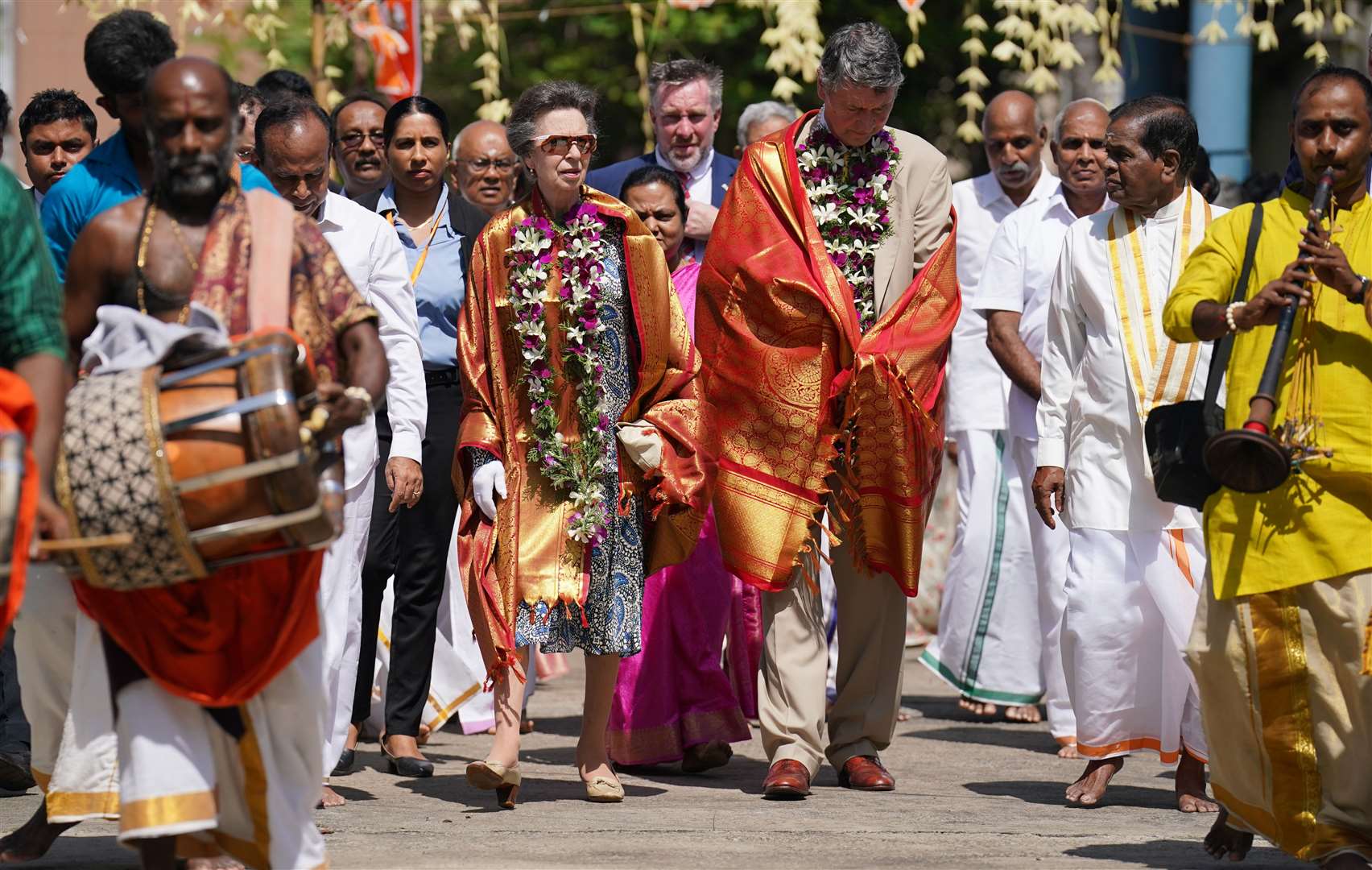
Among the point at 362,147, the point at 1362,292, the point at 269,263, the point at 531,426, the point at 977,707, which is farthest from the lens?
the point at 977,707

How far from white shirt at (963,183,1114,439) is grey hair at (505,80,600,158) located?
2326 mm

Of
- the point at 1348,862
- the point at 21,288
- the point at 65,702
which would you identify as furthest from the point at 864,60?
the point at 21,288

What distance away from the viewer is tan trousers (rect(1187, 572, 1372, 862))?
6012 millimetres

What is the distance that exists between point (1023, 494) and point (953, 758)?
1.59 m

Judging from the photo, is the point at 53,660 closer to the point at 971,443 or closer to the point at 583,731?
the point at 583,731

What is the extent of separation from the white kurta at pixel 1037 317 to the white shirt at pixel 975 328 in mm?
467

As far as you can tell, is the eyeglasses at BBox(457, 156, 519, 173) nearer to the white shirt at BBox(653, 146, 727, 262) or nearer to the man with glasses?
the man with glasses

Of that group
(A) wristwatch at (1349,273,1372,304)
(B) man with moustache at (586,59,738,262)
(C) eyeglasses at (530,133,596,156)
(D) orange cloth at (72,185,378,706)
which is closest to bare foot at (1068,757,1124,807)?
(A) wristwatch at (1349,273,1372,304)

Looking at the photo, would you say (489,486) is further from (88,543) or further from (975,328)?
(975,328)

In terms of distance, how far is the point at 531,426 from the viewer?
7465mm

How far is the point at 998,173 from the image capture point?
10.4 metres

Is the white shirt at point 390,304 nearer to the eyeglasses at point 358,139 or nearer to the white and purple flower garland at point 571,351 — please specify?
the white and purple flower garland at point 571,351

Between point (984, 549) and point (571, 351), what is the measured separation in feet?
10.9

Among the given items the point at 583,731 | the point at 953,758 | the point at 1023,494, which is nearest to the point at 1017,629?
the point at 1023,494
